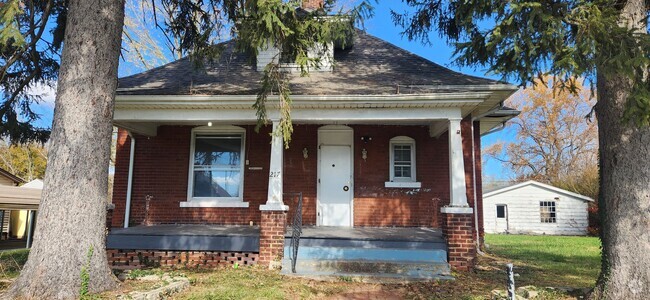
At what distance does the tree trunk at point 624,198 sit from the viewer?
15.1ft

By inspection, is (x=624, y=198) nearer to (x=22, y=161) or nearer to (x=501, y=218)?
(x=501, y=218)

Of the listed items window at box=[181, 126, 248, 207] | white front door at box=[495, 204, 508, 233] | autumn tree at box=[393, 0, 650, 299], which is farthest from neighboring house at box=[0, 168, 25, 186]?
white front door at box=[495, 204, 508, 233]

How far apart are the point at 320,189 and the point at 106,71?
5431mm

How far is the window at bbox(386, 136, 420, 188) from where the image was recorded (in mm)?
9703

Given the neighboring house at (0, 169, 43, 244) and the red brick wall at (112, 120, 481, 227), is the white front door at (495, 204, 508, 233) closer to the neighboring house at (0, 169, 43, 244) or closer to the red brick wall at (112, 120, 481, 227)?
the red brick wall at (112, 120, 481, 227)

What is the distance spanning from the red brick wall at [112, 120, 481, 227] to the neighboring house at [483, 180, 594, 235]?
17.2 metres

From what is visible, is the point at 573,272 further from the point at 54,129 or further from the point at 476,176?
the point at 54,129

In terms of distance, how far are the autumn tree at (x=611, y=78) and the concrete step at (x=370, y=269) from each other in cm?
245

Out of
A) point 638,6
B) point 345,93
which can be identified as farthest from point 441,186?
point 638,6

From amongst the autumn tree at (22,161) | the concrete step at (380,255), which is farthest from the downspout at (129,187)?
the autumn tree at (22,161)

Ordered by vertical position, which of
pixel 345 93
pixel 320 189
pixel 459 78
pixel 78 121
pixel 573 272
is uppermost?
pixel 459 78

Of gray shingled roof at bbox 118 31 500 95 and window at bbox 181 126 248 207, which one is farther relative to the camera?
window at bbox 181 126 248 207

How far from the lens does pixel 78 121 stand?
5.01 meters

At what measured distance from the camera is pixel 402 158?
32.2 feet
